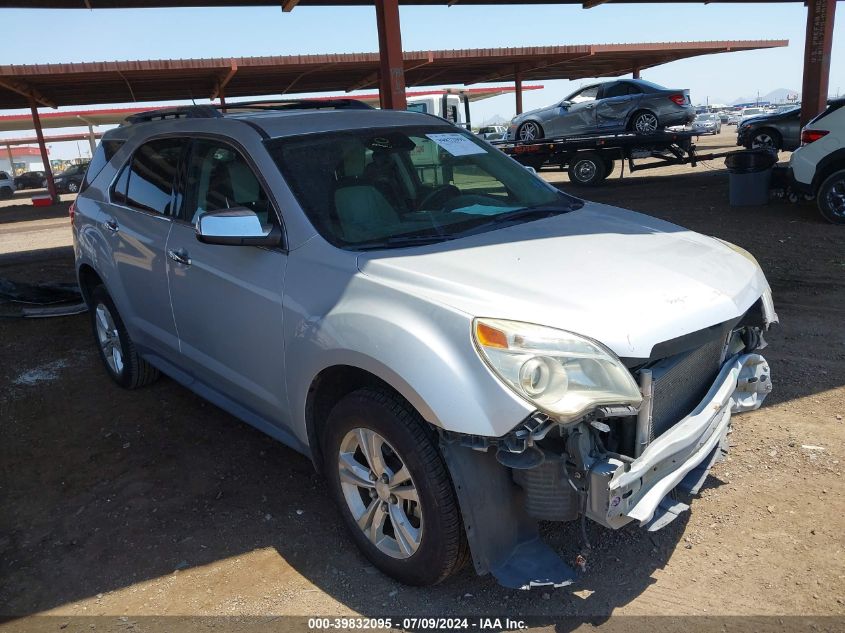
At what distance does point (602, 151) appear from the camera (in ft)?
52.5

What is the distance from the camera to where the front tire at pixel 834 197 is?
9172mm

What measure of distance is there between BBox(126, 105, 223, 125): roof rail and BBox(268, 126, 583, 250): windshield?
87cm

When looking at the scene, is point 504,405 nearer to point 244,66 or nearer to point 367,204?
point 367,204

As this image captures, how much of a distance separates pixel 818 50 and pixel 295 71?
56.1ft

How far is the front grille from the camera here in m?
2.49

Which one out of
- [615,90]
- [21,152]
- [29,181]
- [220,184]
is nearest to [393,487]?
[220,184]

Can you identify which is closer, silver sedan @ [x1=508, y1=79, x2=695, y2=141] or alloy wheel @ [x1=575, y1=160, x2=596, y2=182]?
alloy wheel @ [x1=575, y1=160, x2=596, y2=182]

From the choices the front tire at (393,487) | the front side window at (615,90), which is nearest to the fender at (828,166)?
the front side window at (615,90)

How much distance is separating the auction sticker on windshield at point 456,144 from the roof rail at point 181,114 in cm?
125

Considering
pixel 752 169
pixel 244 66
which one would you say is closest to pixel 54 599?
pixel 752 169

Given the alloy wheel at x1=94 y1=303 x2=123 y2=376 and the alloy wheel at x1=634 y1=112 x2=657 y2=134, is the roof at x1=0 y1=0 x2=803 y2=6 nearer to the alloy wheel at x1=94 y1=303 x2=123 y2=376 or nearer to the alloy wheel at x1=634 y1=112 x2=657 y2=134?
the alloy wheel at x1=634 y1=112 x2=657 y2=134

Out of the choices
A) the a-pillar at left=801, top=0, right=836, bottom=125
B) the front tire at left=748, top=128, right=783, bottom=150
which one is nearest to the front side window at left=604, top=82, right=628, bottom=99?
the front tire at left=748, top=128, right=783, bottom=150

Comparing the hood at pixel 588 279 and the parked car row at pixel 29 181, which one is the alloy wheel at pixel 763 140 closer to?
the hood at pixel 588 279

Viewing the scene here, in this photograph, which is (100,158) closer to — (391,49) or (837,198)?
(391,49)
